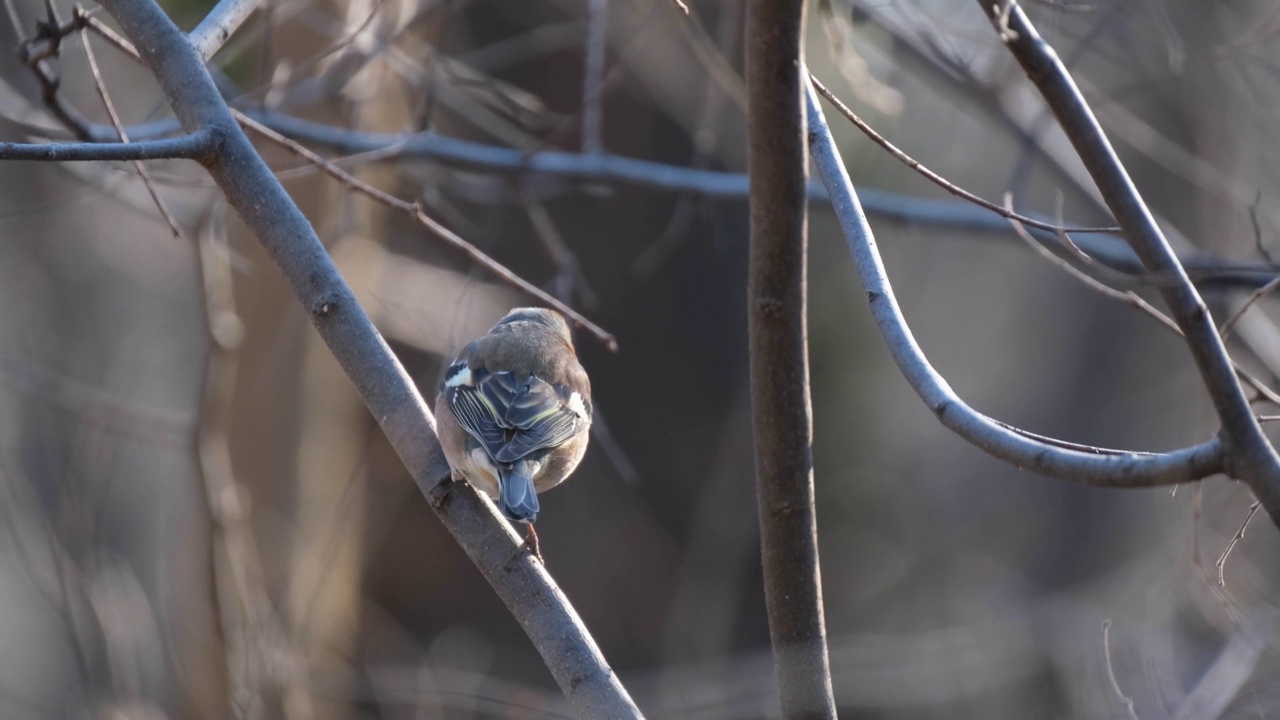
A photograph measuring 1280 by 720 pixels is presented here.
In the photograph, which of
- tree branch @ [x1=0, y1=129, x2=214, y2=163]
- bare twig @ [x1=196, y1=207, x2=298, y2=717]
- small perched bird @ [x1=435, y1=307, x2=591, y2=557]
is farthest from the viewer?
bare twig @ [x1=196, y1=207, x2=298, y2=717]

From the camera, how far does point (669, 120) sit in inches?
401

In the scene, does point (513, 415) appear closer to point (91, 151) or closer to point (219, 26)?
point (219, 26)

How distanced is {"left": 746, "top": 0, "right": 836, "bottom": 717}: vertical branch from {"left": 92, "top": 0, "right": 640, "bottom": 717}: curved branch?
1.63ft

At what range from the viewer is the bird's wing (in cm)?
336

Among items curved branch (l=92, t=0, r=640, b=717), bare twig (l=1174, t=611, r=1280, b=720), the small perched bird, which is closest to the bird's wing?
the small perched bird

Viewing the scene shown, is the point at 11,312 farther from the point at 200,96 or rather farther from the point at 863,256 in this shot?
the point at 863,256

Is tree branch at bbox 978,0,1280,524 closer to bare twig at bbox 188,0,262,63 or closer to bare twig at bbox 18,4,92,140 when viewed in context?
bare twig at bbox 188,0,262,63

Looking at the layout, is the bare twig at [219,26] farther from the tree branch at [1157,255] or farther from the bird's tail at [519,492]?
the tree branch at [1157,255]

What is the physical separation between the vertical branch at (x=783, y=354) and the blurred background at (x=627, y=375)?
842mm

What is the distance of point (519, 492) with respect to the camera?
2953mm

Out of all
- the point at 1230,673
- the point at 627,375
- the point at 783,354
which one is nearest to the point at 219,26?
the point at 783,354

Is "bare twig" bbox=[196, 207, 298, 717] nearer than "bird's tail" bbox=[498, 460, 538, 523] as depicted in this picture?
No

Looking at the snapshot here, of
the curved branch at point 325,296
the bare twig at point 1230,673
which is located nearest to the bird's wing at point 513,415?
the curved branch at point 325,296

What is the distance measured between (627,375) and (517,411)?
6491 millimetres
